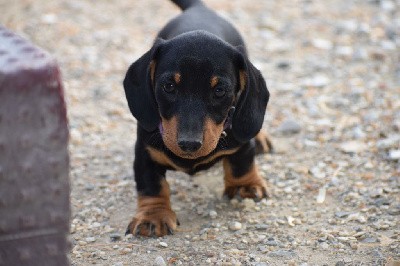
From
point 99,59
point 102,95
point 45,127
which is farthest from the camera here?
point 99,59

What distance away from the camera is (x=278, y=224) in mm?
4117

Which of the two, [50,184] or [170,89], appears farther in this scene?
[170,89]

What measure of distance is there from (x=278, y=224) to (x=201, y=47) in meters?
1.11

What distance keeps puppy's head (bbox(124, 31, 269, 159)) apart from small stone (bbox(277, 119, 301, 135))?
4.80ft

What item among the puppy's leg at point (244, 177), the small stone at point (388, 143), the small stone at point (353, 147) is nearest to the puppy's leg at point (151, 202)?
the puppy's leg at point (244, 177)

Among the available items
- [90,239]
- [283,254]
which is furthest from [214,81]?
[90,239]

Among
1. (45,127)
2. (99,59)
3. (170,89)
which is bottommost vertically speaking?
(99,59)

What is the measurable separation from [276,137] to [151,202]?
1562mm

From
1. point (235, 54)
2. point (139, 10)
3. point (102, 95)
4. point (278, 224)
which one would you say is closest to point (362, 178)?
point (278, 224)

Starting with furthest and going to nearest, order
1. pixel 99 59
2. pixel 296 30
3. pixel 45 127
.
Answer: pixel 296 30, pixel 99 59, pixel 45 127

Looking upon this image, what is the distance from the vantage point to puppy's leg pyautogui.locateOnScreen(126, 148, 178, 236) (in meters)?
3.96

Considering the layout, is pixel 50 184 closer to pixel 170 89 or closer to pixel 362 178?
pixel 170 89

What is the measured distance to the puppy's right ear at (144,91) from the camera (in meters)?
3.83

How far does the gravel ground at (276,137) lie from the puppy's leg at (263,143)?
0.07m
